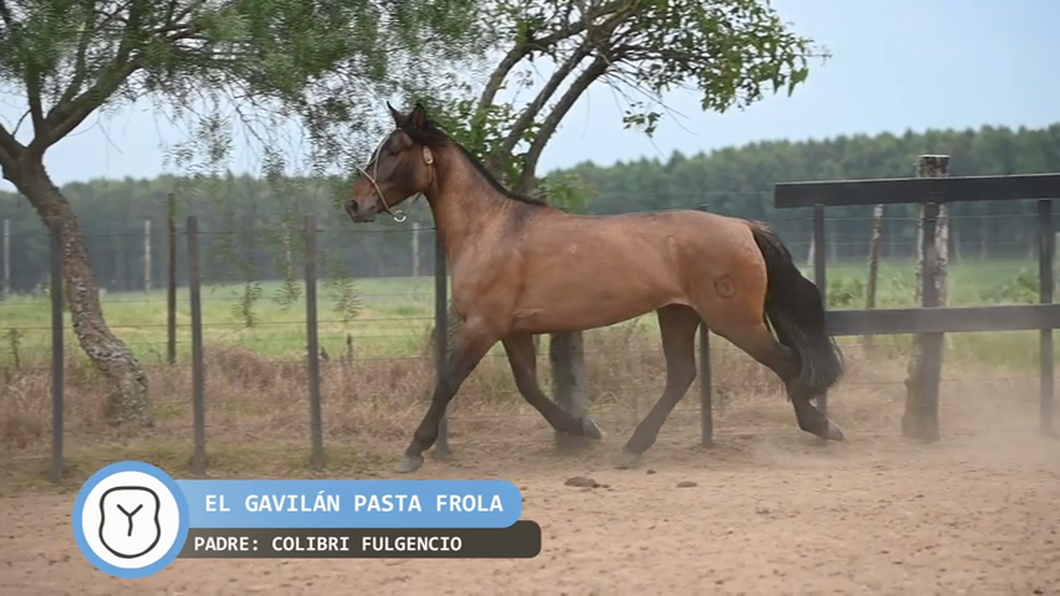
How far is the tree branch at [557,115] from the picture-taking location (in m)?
10.0

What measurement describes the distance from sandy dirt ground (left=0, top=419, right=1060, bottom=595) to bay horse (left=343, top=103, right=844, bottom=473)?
681 millimetres

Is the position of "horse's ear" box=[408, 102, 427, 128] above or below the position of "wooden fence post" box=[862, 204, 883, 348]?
above

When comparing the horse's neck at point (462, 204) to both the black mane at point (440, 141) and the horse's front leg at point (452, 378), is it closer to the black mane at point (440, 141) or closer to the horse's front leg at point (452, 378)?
the black mane at point (440, 141)

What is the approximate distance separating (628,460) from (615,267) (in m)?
1.34

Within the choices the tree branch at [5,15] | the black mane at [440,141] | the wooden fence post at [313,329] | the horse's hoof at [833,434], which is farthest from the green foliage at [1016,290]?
the tree branch at [5,15]

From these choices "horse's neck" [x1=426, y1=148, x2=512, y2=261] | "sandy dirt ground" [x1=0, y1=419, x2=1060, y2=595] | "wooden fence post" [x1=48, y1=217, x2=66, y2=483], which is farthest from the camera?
"horse's neck" [x1=426, y1=148, x2=512, y2=261]

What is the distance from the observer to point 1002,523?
6227 millimetres

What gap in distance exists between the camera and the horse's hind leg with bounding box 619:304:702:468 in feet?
28.6

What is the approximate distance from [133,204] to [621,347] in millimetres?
8224

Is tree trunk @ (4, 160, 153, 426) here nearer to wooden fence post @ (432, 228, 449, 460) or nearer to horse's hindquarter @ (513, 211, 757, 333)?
wooden fence post @ (432, 228, 449, 460)

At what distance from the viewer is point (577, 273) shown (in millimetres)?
8391

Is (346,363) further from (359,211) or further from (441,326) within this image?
(359,211)

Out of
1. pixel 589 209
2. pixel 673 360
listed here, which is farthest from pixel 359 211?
pixel 589 209

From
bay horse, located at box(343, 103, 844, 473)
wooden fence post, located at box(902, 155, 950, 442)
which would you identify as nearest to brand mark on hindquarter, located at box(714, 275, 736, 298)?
bay horse, located at box(343, 103, 844, 473)
